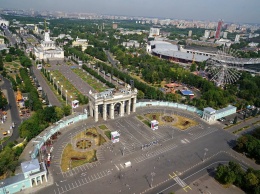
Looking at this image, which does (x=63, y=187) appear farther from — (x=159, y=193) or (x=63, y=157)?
(x=159, y=193)

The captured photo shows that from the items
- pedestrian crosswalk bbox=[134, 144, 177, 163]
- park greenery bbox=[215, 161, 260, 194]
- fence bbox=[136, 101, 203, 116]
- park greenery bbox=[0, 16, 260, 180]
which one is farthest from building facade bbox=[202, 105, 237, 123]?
park greenery bbox=[215, 161, 260, 194]

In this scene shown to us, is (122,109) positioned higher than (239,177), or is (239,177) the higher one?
(122,109)

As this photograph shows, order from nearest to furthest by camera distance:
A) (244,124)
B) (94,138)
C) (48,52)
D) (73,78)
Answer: (94,138)
(244,124)
(73,78)
(48,52)

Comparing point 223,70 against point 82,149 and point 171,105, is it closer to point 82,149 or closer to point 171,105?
point 171,105

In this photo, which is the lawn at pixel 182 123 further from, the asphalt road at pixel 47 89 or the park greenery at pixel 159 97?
the asphalt road at pixel 47 89

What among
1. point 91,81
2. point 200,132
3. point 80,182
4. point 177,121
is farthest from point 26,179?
point 91,81

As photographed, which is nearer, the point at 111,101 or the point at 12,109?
the point at 111,101

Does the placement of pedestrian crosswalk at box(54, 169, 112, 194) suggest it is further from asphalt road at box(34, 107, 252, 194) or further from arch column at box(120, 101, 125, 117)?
arch column at box(120, 101, 125, 117)
